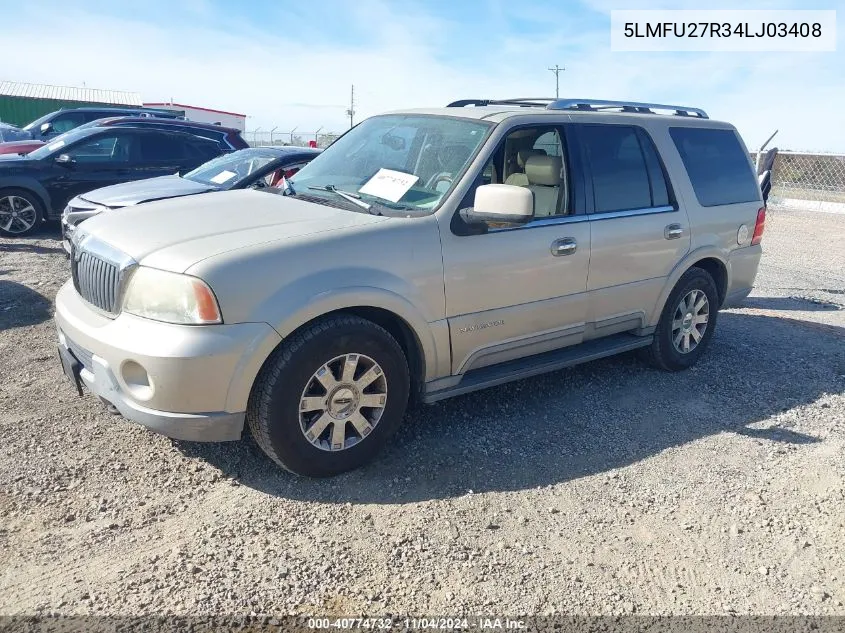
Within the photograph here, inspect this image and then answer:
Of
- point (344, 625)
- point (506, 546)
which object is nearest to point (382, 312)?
point (506, 546)

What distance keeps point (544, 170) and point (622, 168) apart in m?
0.64

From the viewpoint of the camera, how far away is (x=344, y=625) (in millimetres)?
2611

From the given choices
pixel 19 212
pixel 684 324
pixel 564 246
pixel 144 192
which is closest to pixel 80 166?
pixel 19 212

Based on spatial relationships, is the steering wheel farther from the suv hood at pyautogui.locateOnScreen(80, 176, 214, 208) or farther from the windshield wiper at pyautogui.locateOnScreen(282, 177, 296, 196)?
the suv hood at pyautogui.locateOnScreen(80, 176, 214, 208)

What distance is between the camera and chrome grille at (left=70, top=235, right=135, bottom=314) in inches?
131

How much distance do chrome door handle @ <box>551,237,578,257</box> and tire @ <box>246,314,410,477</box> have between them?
1244 millimetres

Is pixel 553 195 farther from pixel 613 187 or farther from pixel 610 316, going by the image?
pixel 610 316

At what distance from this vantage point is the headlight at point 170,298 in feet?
10.1

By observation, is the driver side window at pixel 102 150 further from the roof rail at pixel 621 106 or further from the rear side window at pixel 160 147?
the roof rail at pixel 621 106

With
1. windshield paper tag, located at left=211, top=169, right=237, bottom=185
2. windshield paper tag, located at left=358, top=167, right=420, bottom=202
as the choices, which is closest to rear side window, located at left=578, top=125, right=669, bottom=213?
windshield paper tag, located at left=358, top=167, right=420, bottom=202

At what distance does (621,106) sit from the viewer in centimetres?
512

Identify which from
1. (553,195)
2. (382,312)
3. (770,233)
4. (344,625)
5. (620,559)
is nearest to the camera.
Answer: (344,625)

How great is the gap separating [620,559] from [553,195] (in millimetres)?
2315

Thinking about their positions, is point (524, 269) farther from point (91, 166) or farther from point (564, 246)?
point (91, 166)
